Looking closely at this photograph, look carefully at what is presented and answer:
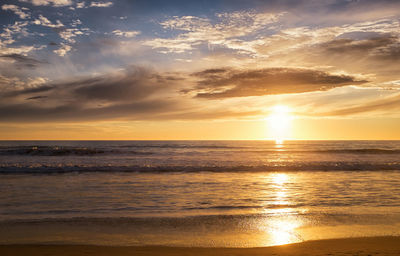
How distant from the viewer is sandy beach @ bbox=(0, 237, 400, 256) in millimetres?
5570

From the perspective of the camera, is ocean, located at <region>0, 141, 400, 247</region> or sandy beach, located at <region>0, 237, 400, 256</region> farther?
ocean, located at <region>0, 141, 400, 247</region>

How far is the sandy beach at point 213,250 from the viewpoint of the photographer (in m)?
5.57

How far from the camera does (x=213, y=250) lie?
5.75 m

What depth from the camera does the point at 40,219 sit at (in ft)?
26.0

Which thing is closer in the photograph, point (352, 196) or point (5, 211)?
point (5, 211)

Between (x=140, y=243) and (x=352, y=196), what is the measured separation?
29.4 ft

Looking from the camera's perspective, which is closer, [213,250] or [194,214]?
[213,250]

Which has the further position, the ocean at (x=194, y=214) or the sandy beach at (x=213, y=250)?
the ocean at (x=194, y=214)

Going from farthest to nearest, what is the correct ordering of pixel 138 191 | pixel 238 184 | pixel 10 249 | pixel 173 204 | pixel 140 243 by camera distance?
pixel 238 184 → pixel 138 191 → pixel 173 204 → pixel 140 243 → pixel 10 249

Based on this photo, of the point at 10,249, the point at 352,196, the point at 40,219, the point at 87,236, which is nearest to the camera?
the point at 10,249

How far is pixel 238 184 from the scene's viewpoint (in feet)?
48.1

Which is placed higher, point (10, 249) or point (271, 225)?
point (10, 249)

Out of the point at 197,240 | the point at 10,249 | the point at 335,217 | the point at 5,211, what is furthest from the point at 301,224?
the point at 5,211

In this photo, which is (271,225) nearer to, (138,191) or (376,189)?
(138,191)
